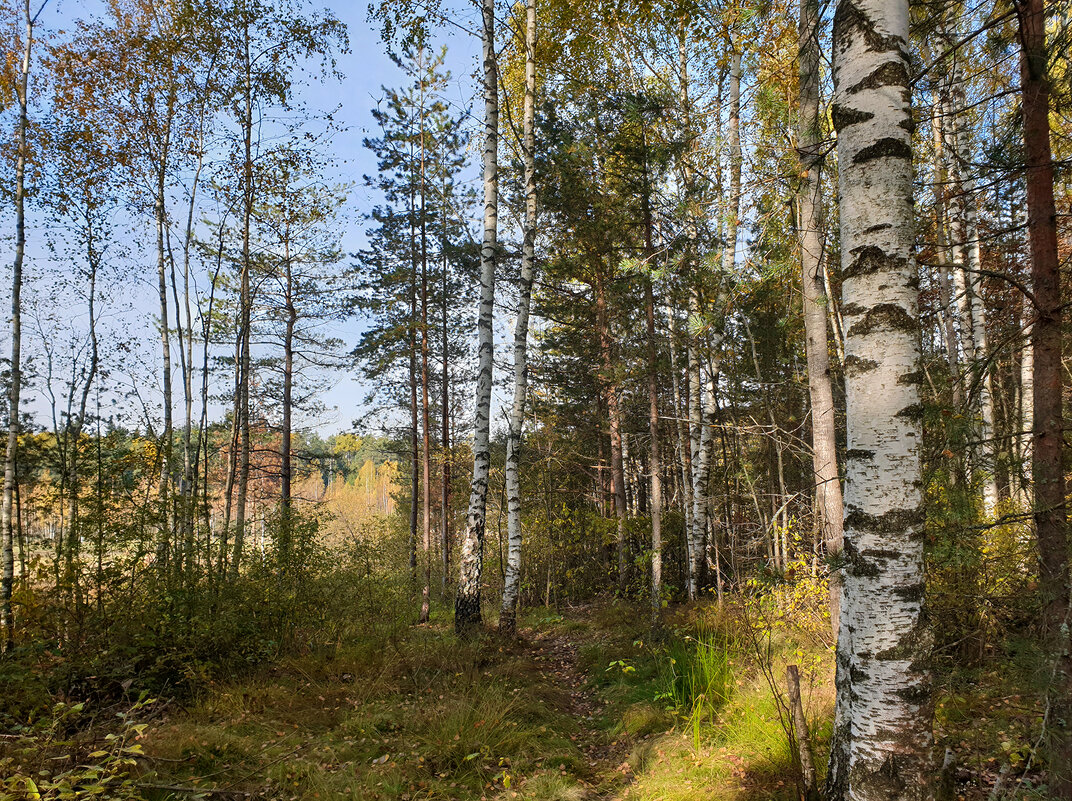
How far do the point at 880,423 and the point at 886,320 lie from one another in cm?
41

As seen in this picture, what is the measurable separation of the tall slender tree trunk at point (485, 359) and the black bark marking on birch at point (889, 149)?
590 centimetres

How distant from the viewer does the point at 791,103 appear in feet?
16.3

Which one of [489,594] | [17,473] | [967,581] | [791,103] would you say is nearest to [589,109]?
[791,103]

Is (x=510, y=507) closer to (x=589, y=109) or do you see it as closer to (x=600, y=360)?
(x=600, y=360)

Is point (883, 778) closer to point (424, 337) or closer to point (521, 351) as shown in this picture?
point (521, 351)

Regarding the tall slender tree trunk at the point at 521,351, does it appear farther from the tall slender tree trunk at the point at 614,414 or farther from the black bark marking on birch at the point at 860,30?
the black bark marking on birch at the point at 860,30

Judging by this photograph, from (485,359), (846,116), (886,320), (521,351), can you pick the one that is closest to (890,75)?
(846,116)

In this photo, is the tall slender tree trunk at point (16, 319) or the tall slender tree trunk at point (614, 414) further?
the tall slender tree trunk at point (614, 414)

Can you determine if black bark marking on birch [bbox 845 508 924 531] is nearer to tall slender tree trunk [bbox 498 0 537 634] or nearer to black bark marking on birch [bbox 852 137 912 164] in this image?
black bark marking on birch [bbox 852 137 912 164]

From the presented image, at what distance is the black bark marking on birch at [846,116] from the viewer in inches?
83.7

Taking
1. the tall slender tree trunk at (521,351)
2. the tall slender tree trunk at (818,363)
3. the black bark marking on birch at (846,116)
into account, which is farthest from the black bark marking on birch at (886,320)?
the tall slender tree trunk at (521,351)

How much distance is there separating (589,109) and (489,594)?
12346 millimetres

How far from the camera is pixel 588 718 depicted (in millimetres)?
5289

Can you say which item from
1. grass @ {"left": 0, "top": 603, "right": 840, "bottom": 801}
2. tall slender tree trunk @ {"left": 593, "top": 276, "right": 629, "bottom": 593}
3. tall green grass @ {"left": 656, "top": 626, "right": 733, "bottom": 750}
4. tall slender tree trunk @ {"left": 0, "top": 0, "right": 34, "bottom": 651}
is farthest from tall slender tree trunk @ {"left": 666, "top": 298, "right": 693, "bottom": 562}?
tall slender tree trunk @ {"left": 0, "top": 0, "right": 34, "bottom": 651}
